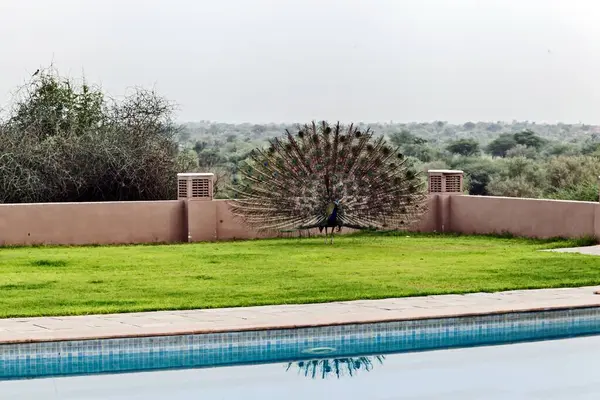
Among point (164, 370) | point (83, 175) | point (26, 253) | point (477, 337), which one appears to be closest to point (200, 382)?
point (164, 370)

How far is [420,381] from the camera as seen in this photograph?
8.25 meters

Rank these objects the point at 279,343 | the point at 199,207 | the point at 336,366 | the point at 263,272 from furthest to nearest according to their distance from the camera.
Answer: the point at 199,207 → the point at 263,272 → the point at 279,343 → the point at 336,366

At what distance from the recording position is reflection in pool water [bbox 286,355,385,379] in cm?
860

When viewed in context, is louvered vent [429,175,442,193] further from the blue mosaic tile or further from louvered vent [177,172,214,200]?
the blue mosaic tile

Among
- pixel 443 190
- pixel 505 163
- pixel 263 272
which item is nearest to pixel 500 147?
pixel 505 163

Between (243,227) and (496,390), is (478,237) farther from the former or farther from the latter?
(496,390)

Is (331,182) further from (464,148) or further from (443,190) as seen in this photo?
(464,148)

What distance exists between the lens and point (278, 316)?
989 cm

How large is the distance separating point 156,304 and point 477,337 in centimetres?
306

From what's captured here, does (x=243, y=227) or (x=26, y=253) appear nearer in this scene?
(x=26, y=253)

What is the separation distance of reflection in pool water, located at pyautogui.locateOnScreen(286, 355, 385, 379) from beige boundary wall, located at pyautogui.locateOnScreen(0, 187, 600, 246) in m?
8.95

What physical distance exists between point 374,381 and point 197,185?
10.9 meters

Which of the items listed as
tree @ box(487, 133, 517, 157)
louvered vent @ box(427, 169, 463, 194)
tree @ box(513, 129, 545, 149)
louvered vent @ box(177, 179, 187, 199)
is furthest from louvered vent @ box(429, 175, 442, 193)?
tree @ box(487, 133, 517, 157)

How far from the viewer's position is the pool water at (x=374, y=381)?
7785 millimetres
